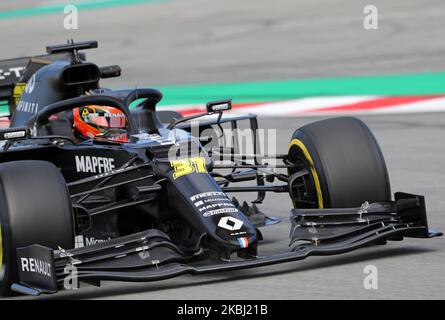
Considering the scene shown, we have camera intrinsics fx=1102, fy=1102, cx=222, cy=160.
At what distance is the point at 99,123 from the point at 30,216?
1.65 meters

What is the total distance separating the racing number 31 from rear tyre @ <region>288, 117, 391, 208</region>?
809 millimetres

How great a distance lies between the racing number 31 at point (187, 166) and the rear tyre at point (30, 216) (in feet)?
2.46

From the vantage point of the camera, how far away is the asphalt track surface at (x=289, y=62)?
632cm

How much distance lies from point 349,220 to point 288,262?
0.51 meters

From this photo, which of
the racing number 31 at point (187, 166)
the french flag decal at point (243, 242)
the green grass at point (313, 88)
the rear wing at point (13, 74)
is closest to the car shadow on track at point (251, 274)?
the french flag decal at point (243, 242)

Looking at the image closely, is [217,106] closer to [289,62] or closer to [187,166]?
[187,166]

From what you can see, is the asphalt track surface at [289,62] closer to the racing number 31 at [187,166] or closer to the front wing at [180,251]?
the front wing at [180,251]

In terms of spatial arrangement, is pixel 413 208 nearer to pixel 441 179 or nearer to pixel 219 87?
pixel 441 179

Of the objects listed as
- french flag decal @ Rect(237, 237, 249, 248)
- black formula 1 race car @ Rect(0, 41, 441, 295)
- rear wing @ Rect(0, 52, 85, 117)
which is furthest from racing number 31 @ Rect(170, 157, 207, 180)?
rear wing @ Rect(0, 52, 85, 117)

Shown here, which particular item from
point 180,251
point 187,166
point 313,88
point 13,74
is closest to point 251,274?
point 180,251

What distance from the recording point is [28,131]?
23.0 ft

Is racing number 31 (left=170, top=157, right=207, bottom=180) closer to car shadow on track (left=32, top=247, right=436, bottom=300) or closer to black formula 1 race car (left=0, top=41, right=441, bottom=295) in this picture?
black formula 1 race car (left=0, top=41, right=441, bottom=295)

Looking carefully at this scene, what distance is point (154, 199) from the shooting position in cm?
699

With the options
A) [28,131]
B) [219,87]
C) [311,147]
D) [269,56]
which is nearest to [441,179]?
[311,147]
